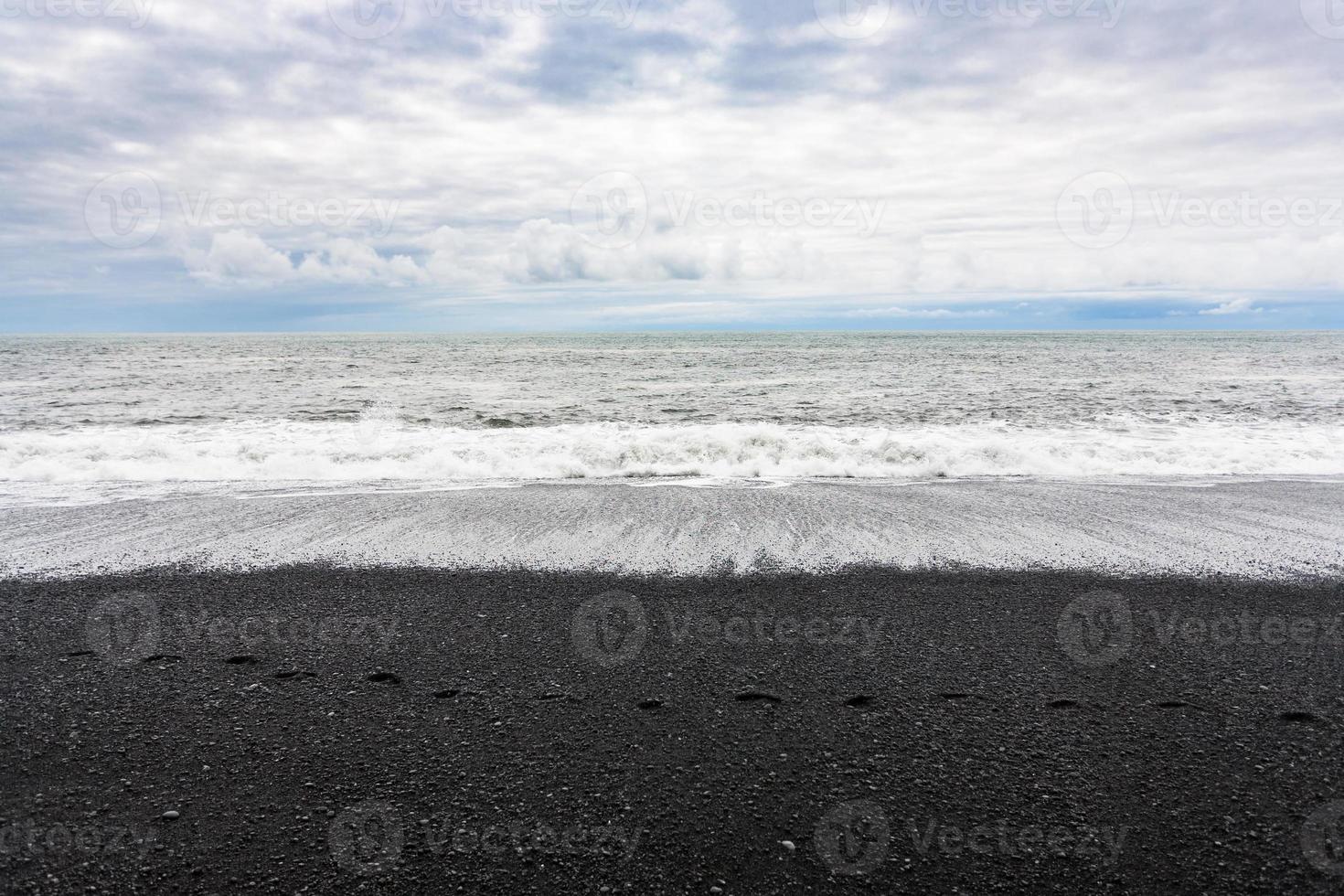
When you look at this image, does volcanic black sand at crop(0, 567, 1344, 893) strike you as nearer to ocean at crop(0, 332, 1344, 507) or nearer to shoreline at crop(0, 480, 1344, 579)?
Result: shoreline at crop(0, 480, 1344, 579)

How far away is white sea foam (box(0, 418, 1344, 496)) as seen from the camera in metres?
12.2

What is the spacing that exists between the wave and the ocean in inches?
2.0

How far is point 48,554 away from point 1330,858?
10.0m

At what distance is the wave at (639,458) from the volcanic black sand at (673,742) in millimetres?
6554

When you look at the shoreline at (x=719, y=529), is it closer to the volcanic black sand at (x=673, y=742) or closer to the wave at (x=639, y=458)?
the volcanic black sand at (x=673, y=742)

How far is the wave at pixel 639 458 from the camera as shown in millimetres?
12289

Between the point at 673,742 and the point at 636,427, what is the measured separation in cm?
1611

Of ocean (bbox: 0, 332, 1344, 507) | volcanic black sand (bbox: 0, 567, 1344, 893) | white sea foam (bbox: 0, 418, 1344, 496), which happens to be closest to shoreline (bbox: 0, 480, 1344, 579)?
volcanic black sand (bbox: 0, 567, 1344, 893)

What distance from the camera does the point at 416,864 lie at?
2.90 metres

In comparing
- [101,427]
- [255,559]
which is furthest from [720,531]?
[101,427]

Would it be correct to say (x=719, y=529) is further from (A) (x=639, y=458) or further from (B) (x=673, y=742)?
(A) (x=639, y=458)

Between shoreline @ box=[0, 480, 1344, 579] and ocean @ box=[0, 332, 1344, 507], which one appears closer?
shoreline @ box=[0, 480, 1344, 579]

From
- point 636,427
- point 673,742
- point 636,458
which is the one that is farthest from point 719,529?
point 636,427

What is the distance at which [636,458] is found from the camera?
1320cm
